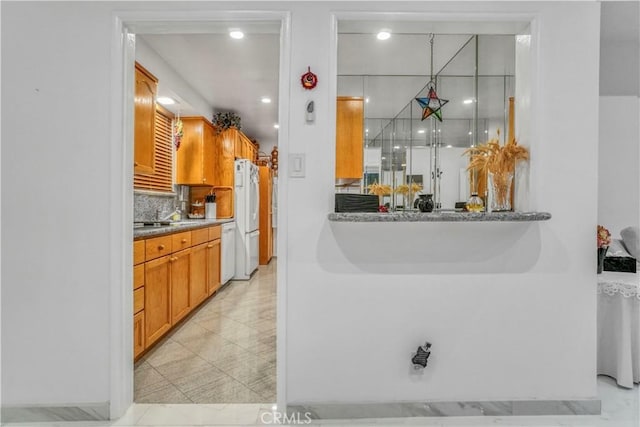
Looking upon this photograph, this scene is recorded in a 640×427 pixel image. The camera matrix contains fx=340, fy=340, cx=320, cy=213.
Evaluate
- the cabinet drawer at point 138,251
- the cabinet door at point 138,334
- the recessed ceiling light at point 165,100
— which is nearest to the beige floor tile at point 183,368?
the cabinet door at point 138,334

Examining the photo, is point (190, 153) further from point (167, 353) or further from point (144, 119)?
point (167, 353)

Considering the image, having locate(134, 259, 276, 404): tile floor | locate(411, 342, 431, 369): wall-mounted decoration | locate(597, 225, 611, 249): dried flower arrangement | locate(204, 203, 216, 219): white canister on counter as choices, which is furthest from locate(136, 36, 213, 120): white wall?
locate(597, 225, 611, 249): dried flower arrangement

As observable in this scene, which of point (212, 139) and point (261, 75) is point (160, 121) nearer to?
point (212, 139)

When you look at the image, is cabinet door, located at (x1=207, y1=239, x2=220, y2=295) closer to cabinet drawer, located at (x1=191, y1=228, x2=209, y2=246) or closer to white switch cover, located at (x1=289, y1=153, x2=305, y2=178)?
cabinet drawer, located at (x1=191, y1=228, x2=209, y2=246)

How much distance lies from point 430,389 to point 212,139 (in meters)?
4.17

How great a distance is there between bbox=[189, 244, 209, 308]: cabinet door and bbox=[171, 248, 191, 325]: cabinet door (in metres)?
0.09

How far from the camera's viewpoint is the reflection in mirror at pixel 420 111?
2365mm

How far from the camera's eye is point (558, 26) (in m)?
1.74

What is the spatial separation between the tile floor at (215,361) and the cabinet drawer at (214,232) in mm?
772

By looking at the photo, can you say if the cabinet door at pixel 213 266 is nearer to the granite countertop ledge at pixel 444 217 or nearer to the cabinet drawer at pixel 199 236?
the cabinet drawer at pixel 199 236

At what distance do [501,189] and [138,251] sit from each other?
2.24 meters

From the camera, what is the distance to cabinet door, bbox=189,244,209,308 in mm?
3238

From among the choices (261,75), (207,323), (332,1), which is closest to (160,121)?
(261,75)

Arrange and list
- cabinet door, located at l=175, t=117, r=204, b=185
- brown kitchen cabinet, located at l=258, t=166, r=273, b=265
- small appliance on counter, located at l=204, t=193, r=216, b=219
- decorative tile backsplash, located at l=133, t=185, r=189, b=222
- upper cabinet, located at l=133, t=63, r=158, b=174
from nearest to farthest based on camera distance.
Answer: upper cabinet, located at l=133, t=63, r=158, b=174
decorative tile backsplash, located at l=133, t=185, r=189, b=222
cabinet door, located at l=175, t=117, r=204, b=185
small appliance on counter, located at l=204, t=193, r=216, b=219
brown kitchen cabinet, located at l=258, t=166, r=273, b=265
